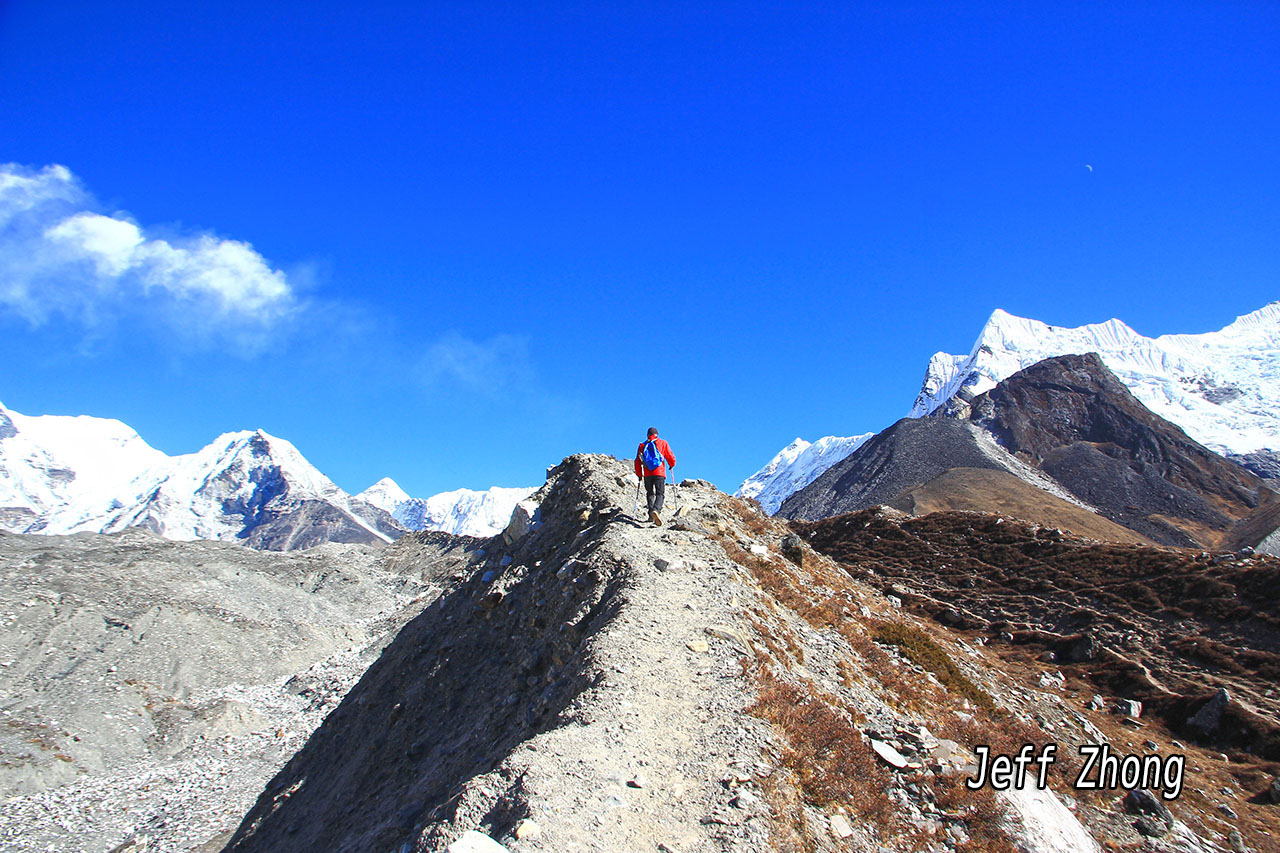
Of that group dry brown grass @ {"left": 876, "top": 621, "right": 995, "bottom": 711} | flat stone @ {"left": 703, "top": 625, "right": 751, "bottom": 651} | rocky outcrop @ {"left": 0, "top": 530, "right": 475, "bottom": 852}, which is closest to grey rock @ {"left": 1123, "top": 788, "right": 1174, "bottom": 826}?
dry brown grass @ {"left": 876, "top": 621, "right": 995, "bottom": 711}

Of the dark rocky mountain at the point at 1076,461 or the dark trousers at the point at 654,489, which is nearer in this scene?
the dark trousers at the point at 654,489

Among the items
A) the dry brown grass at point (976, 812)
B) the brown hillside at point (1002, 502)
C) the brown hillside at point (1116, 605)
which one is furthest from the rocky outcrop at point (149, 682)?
the brown hillside at point (1002, 502)

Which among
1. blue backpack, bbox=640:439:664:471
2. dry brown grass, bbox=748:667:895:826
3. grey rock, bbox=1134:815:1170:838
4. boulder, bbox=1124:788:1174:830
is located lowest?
dry brown grass, bbox=748:667:895:826

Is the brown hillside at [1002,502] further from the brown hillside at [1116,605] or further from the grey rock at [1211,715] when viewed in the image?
the grey rock at [1211,715]

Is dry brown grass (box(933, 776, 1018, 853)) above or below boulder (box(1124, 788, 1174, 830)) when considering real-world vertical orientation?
below

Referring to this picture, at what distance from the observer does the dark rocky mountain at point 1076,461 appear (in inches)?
4695

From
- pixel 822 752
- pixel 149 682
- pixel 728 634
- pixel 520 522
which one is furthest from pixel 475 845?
pixel 149 682

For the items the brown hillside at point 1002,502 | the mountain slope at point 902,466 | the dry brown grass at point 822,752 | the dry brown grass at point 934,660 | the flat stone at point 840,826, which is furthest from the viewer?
the mountain slope at point 902,466

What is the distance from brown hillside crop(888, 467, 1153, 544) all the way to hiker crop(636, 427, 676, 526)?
83.9 metres

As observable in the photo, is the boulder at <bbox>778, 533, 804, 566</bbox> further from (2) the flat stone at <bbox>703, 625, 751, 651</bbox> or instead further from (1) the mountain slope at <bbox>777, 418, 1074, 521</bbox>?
(1) the mountain slope at <bbox>777, 418, 1074, 521</bbox>

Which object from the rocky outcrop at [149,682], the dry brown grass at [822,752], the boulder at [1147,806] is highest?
the boulder at [1147,806]

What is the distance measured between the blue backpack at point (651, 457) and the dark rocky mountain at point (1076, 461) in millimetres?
98720

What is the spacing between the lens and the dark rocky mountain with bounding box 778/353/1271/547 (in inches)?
4695

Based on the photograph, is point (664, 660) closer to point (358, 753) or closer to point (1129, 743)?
point (358, 753)
